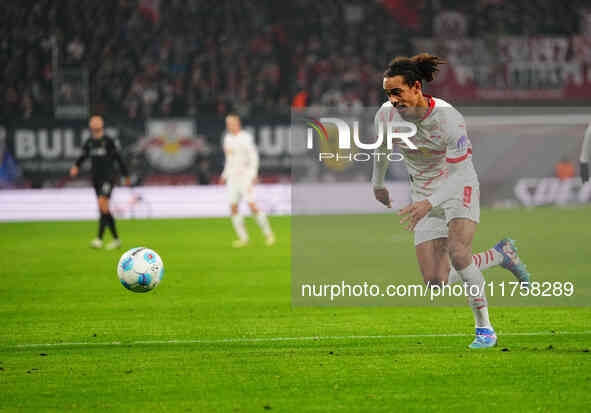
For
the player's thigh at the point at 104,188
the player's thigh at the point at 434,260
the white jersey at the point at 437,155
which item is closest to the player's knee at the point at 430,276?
the player's thigh at the point at 434,260

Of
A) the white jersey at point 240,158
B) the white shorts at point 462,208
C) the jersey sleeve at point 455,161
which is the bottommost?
the white jersey at point 240,158

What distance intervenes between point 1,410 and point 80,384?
684 millimetres

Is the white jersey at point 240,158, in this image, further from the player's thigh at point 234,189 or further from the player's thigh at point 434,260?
the player's thigh at point 434,260

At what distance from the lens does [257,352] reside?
21.8ft

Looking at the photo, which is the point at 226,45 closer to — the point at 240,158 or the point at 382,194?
the point at 240,158

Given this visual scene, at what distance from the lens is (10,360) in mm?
6469

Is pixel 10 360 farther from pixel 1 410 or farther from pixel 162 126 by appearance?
pixel 162 126

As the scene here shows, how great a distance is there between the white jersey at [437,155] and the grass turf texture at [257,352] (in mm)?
1138

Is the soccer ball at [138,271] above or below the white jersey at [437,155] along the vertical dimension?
below

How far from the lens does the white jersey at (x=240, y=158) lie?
54.5ft

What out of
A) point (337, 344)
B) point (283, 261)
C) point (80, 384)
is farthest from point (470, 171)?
point (283, 261)

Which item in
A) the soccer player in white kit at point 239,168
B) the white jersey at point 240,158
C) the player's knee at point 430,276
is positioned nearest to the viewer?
the player's knee at point 430,276

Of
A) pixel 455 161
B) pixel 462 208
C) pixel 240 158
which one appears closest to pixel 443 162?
pixel 455 161

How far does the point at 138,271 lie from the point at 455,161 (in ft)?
10.4
